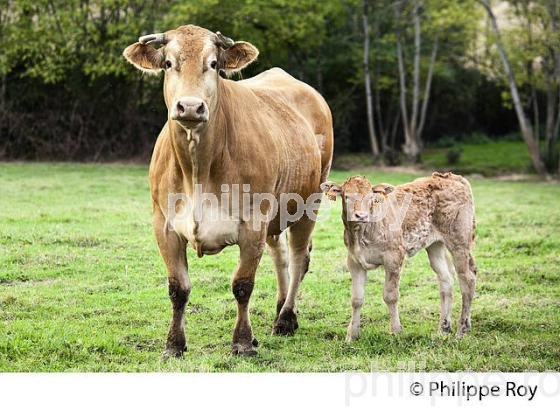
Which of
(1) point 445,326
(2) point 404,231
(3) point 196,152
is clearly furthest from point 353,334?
(3) point 196,152

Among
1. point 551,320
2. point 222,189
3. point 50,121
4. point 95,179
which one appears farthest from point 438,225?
point 50,121

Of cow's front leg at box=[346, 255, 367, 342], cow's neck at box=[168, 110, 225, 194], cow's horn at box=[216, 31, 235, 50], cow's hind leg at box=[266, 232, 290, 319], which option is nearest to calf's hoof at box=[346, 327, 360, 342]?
cow's front leg at box=[346, 255, 367, 342]

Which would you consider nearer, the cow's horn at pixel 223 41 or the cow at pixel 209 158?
the cow at pixel 209 158

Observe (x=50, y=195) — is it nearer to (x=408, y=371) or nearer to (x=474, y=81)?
(x=408, y=371)

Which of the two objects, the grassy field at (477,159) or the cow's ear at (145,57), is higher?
the cow's ear at (145,57)

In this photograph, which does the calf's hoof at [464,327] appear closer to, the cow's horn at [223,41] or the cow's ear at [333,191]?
the cow's ear at [333,191]

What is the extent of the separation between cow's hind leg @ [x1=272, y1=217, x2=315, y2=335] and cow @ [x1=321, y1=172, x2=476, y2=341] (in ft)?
1.93

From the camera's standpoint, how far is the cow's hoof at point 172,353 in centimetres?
640

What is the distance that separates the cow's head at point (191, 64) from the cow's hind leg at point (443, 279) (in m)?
Result: 2.57

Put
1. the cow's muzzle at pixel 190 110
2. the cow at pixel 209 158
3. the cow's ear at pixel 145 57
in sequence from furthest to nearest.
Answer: the cow's ear at pixel 145 57 < the cow at pixel 209 158 < the cow's muzzle at pixel 190 110

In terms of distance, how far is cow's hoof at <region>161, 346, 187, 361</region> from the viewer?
21.0 feet

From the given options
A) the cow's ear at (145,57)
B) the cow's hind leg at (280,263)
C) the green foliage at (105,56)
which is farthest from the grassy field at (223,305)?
the green foliage at (105,56)

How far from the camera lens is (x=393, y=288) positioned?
716 cm

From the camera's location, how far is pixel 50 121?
2469 cm
